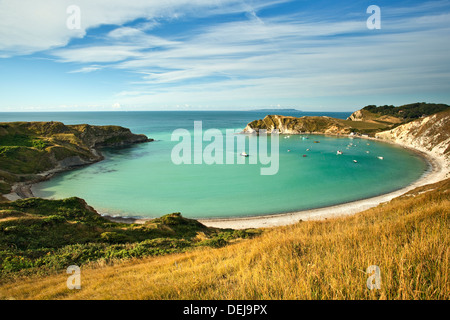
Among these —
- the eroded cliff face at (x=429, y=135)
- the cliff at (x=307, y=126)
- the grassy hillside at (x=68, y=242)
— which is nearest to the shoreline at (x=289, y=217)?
the grassy hillside at (x=68, y=242)

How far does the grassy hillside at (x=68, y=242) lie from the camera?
32.8ft

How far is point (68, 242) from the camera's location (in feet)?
42.2

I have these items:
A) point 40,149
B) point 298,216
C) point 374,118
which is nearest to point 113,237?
point 298,216

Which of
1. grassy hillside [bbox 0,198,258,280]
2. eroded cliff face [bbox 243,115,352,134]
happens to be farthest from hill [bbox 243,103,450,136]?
grassy hillside [bbox 0,198,258,280]

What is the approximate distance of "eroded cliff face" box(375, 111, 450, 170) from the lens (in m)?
61.3

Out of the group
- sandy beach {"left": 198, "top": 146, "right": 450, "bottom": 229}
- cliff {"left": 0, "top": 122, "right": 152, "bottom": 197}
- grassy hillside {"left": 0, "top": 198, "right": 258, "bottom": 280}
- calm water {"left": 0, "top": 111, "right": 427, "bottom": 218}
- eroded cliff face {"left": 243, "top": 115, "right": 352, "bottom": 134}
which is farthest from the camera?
eroded cliff face {"left": 243, "top": 115, "right": 352, "bottom": 134}

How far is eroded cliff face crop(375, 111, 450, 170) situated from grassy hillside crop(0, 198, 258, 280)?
205 ft

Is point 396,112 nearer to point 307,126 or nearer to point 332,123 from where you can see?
point 332,123

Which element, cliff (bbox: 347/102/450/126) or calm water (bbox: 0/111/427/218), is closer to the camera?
calm water (bbox: 0/111/427/218)

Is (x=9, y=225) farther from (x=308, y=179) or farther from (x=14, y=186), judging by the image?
(x=308, y=179)

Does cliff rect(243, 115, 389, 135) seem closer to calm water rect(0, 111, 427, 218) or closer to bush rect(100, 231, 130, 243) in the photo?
calm water rect(0, 111, 427, 218)

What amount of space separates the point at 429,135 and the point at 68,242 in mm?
97844

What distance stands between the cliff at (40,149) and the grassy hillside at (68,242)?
89.9 ft
